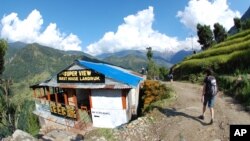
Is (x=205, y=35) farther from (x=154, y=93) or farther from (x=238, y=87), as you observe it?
(x=238, y=87)

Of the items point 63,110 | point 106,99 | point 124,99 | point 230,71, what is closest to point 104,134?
point 124,99

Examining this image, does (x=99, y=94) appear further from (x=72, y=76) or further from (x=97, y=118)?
(x=72, y=76)

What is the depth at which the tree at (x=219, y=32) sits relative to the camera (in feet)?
276

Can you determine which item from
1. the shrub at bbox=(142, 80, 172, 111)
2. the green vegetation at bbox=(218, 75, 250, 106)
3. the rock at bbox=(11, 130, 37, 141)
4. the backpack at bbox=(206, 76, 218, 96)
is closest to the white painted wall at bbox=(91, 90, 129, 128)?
the shrub at bbox=(142, 80, 172, 111)

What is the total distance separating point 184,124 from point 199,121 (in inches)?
30.6

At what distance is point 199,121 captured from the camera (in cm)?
1564

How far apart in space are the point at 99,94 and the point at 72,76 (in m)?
4.17

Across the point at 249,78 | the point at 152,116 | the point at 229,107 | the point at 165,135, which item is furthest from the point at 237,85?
the point at 165,135

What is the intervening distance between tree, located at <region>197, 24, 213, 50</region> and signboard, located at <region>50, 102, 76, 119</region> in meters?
57.7

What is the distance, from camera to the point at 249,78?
70.4ft

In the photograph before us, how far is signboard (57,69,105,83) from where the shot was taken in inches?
1089

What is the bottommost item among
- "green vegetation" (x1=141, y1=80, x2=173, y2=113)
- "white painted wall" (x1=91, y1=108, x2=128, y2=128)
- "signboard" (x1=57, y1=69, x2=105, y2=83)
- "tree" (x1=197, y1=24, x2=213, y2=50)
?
"white painted wall" (x1=91, y1=108, x2=128, y2=128)

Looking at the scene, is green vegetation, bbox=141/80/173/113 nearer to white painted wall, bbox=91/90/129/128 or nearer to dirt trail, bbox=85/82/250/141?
white painted wall, bbox=91/90/129/128

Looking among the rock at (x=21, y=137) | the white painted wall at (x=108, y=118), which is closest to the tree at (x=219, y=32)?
the white painted wall at (x=108, y=118)
